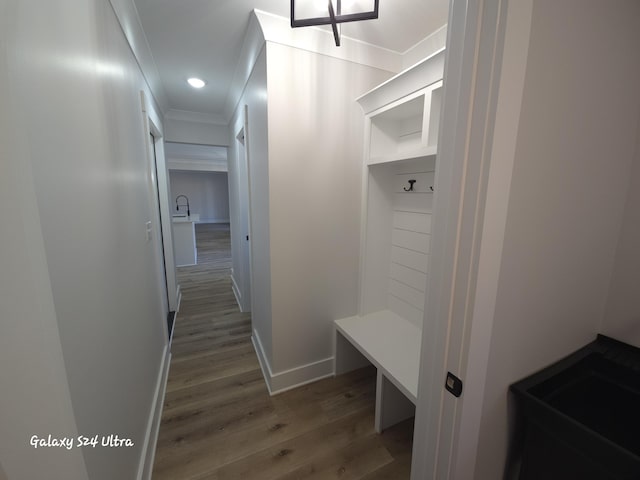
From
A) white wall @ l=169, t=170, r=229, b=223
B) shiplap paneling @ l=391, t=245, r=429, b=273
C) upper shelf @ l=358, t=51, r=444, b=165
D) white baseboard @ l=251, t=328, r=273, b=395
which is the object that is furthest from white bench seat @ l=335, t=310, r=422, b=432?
white wall @ l=169, t=170, r=229, b=223

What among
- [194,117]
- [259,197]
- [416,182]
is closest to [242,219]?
[259,197]

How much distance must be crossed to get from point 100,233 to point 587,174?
171 cm

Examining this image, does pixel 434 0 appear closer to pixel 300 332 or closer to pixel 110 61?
pixel 110 61

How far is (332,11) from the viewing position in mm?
1136

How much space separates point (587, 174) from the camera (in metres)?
0.84

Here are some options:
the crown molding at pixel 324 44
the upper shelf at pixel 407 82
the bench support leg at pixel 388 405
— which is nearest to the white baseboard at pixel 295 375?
the bench support leg at pixel 388 405

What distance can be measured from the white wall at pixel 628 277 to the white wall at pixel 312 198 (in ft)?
4.52

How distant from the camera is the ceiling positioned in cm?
153

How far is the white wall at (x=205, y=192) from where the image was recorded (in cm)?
1048

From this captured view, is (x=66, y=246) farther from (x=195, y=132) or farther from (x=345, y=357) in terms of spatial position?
(x=195, y=132)

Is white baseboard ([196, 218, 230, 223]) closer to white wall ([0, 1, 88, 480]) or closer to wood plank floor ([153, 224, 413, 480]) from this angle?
wood plank floor ([153, 224, 413, 480])

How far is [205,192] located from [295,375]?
35.5ft

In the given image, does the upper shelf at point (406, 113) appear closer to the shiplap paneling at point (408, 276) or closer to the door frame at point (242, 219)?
the shiplap paneling at point (408, 276)

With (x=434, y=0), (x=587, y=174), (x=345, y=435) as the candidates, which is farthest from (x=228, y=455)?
(x=434, y=0)
